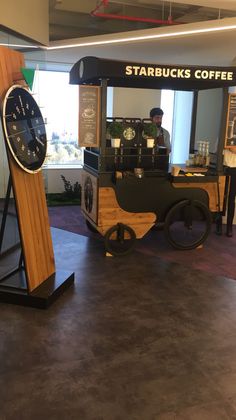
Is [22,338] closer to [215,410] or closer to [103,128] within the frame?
[215,410]

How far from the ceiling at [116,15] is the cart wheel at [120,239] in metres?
2.97

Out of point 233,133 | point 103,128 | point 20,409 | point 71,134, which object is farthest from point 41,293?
point 71,134

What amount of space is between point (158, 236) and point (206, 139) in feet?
5.30

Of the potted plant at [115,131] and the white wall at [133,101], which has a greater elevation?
the white wall at [133,101]

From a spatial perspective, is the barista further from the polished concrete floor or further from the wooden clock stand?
the wooden clock stand

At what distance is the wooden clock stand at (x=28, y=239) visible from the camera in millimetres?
3251

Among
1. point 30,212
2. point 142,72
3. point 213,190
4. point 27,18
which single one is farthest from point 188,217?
point 27,18

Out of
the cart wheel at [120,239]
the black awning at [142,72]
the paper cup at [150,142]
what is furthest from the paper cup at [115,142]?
the cart wheel at [120,239]

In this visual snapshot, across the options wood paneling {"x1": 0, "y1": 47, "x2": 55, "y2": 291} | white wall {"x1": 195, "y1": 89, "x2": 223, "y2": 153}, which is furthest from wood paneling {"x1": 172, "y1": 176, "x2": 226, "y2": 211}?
wood paneling {"x1": 0, "y1": 47, "x2": 55, "y2": 291}

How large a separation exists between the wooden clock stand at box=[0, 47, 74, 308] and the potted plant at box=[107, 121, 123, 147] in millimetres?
1278

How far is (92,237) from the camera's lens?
18.1 ft

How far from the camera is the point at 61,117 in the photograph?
802cm

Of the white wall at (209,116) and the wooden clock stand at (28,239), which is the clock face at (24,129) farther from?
the white wall at (209,116)

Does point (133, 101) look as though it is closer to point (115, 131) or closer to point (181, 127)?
point (181, 127)
